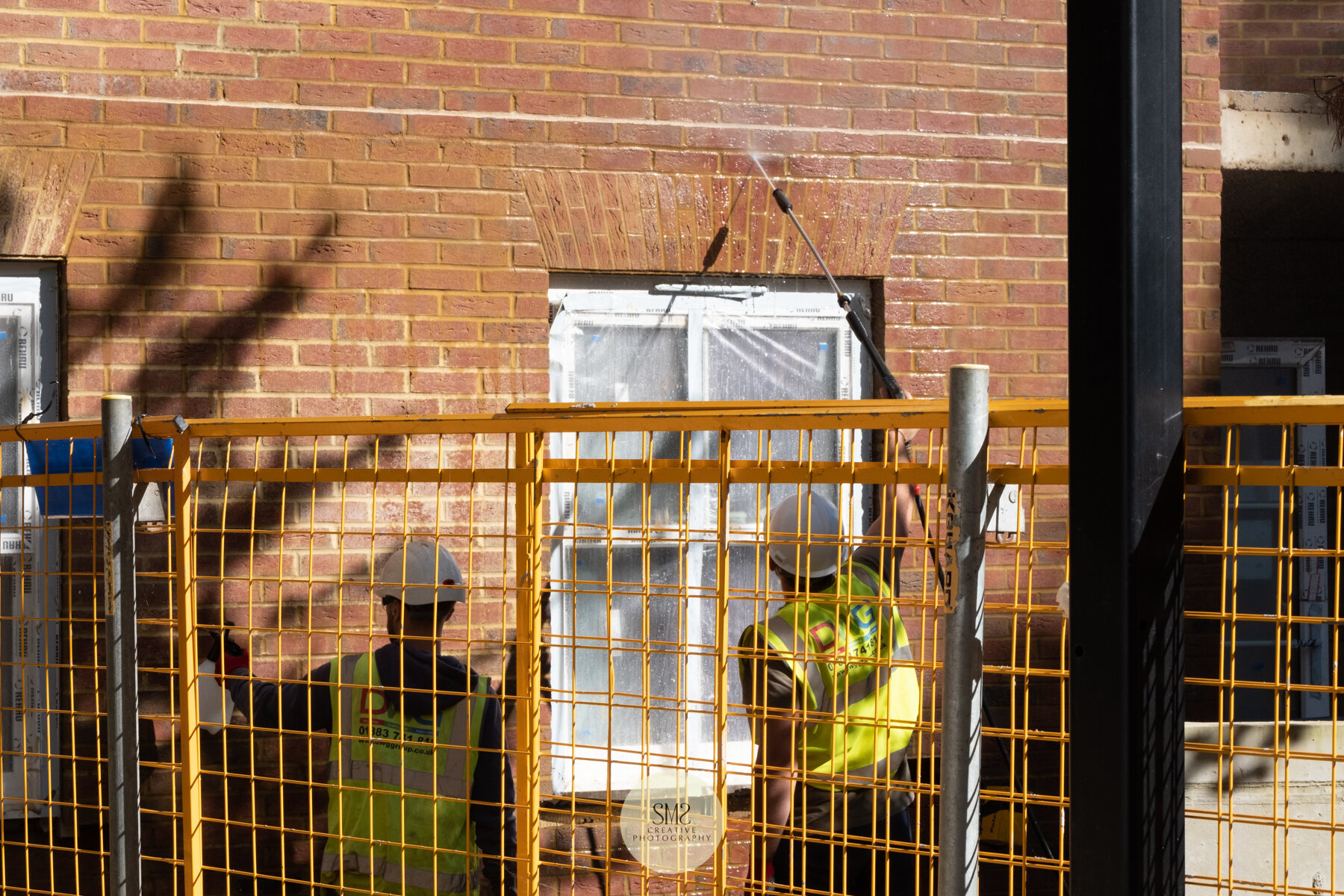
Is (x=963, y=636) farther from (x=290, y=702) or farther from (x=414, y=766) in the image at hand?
(x=290, y=702)

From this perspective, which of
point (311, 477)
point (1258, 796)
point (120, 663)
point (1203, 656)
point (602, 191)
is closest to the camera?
point (311, 477)

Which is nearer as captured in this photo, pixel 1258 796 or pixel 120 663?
pixel 120 663

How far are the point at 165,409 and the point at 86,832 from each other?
1.64 meters

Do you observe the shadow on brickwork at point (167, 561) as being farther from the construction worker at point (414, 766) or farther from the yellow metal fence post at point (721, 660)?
the yellow metal fence post at point (721, 660)

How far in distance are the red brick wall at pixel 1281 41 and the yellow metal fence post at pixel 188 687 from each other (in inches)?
214

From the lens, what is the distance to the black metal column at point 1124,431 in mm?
1837

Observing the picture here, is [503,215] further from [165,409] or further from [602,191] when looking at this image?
[165,409]

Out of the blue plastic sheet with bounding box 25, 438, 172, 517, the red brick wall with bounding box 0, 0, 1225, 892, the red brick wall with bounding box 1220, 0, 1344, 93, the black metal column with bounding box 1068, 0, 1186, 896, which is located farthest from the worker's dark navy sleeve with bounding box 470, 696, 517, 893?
the red brick wall with bounding box 1220, 0, 1344, 93

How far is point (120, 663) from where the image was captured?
3.04 m

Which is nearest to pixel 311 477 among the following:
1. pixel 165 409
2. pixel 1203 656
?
pixel 165 409

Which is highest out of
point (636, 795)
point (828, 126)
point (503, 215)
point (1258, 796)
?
point (828, 126)

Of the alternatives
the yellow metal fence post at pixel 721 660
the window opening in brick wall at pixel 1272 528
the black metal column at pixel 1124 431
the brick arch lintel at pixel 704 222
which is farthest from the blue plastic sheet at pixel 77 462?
the window opening in brick wall at pixel 1272 528

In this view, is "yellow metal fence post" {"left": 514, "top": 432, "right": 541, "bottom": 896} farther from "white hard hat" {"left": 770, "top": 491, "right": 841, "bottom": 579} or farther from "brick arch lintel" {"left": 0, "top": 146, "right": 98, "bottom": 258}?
"brick arch lintel" {"left": 0, "top": 146, "right": 98, "bottom": 258}

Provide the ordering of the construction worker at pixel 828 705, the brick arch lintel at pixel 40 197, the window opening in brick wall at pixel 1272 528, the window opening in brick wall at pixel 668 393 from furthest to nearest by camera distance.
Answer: the window opening in brick wall at pixel 1272 528
the window opening in brick wall at pixel 668 393
the brick arch lintel at pixel 40 197
the construction worker at pixel 828 705
